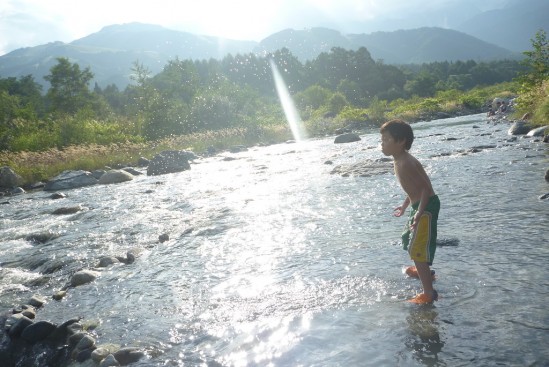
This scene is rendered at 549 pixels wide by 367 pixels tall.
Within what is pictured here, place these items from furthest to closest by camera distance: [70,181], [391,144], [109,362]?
[70,181] < [391,144] < [109,362]

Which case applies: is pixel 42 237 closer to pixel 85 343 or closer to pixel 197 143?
pixel 85 343

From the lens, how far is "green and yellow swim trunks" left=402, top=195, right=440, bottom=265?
432 cm

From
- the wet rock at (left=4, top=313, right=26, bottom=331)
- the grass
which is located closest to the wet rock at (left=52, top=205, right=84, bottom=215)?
the wet rock at (left=4, top=313, right=26, bottom=331)

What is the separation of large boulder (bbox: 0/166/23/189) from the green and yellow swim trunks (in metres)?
21.9

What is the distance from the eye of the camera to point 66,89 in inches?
2611

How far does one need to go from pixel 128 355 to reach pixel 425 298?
2950 mm

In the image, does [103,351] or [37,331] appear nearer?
[103,351]

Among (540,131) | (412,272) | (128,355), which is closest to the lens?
(128,355)

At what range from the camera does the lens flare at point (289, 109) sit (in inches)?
1721

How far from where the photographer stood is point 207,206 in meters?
11.7

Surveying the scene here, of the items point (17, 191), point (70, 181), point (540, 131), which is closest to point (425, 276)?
point (540, 131)

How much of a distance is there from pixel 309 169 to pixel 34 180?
48.8 ft

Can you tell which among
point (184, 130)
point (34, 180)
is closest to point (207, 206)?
point (34, 180)

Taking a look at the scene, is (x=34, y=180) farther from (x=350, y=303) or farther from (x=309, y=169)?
(x=350, y=303)
